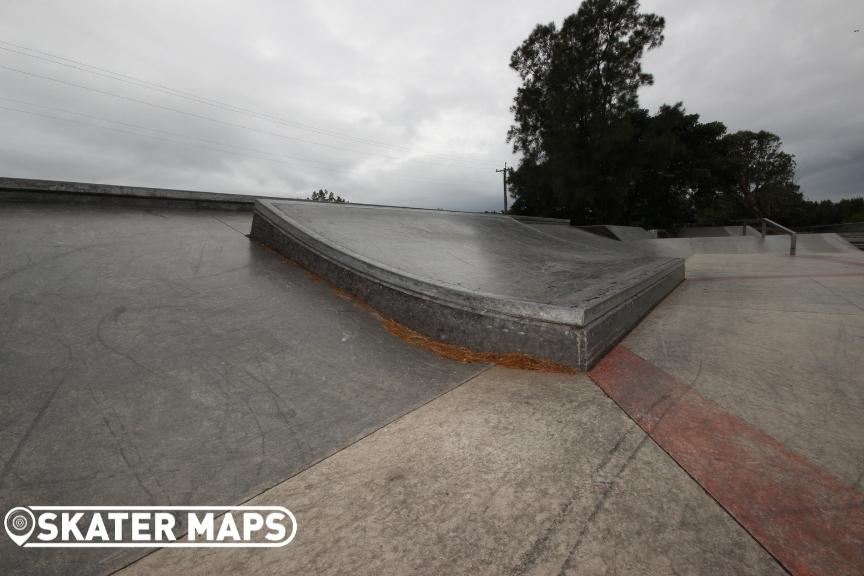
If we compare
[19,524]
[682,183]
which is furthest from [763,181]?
[19,524]

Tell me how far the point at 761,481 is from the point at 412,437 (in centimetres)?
158

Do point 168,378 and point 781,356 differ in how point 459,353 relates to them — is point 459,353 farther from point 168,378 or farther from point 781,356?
point 781,356

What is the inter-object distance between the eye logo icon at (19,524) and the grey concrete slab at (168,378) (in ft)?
0.11

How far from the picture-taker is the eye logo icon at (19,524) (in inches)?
52.0

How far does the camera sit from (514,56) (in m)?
23.3

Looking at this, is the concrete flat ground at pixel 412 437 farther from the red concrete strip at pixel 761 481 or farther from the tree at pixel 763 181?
the tree at pixel 763 181

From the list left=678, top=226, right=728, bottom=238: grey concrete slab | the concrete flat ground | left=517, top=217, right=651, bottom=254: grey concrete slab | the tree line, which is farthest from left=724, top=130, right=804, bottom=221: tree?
the concrete flat ground

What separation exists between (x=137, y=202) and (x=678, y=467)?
8.14m

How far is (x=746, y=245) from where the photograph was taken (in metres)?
13.1

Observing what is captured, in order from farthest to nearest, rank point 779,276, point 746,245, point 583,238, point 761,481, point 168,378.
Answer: point 746,245, point 583,238, point 779,276, point 168,378, point 761,481

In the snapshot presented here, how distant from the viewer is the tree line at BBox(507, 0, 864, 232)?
19.6 m

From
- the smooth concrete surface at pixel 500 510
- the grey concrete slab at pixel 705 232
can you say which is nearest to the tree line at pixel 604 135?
the grey concrete slab at pixel 705 232

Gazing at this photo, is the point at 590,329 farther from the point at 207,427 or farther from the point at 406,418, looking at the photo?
the point at 207,427

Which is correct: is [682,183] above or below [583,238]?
above
